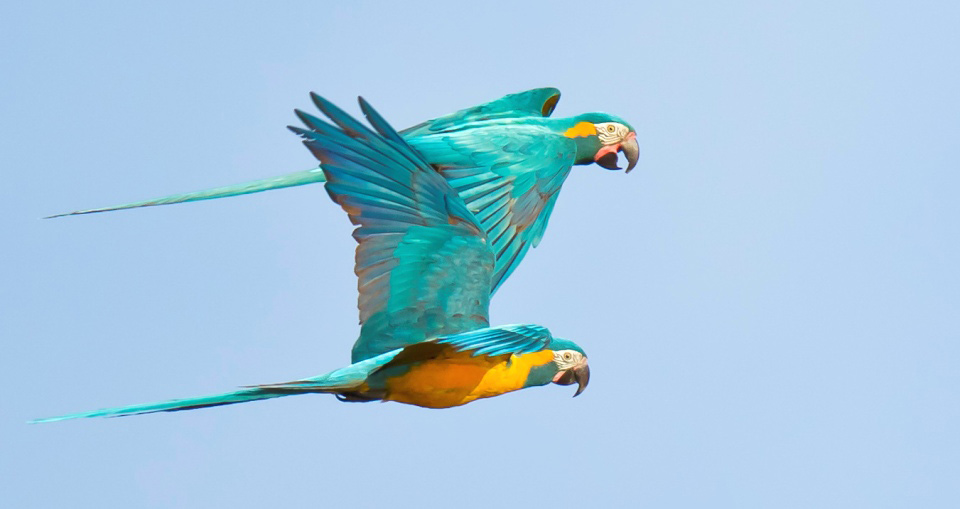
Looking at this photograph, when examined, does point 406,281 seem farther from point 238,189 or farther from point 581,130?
point 581,130

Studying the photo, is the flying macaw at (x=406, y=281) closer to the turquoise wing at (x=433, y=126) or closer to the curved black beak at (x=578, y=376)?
the curved black beak at (x=578, y=376)

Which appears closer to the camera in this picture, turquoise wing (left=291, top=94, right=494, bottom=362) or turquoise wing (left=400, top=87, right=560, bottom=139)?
turquoise wing (left=291, top=94, right=494, bottom=362)

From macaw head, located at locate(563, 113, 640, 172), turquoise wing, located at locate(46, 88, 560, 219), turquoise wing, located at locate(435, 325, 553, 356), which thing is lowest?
turquoise wing, located at locate(435, 325, 553, 356)

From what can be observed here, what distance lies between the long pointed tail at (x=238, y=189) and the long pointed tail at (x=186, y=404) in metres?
1.44

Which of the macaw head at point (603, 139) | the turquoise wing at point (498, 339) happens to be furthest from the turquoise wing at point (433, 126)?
the turquoise wing at point (498, 339)

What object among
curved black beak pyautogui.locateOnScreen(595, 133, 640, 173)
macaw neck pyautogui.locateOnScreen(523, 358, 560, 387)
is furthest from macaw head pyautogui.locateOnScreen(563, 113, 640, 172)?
macaw neck pyautogui.locateOnScreen(523, 358, 560, 387)

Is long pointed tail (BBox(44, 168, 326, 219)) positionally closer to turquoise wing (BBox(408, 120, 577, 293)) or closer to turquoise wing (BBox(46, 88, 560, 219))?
turquoise wing (BBox(46, 88, 560, 219))

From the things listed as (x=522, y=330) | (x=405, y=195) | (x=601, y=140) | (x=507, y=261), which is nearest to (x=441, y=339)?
(x=522, y=330)

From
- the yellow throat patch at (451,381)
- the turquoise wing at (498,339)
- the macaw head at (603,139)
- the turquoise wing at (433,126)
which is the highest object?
the turquoise wing at (433,126)

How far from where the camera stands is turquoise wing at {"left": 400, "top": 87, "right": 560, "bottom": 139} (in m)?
11.4

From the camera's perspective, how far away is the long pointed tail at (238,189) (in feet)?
31.7

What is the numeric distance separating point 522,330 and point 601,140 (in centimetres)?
386

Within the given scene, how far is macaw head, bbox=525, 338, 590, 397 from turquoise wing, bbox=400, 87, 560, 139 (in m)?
2.38

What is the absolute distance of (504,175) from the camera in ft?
35.6
